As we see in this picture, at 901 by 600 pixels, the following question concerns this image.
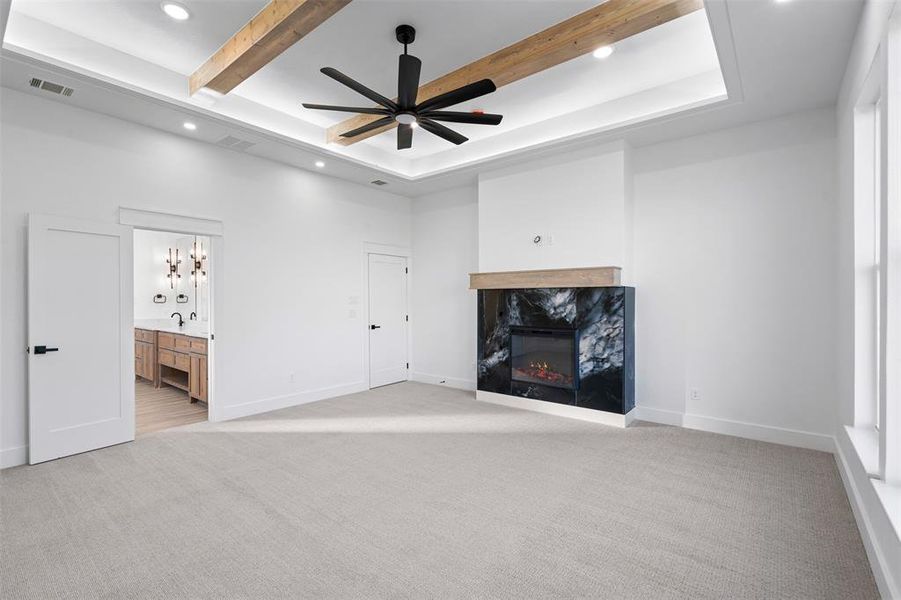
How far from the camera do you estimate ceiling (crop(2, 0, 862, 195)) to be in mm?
2952

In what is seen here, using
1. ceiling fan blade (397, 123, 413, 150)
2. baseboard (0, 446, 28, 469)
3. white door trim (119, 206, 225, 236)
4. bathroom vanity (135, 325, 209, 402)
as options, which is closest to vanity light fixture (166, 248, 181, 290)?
bathroom vanity (135, 325, 209, 402)

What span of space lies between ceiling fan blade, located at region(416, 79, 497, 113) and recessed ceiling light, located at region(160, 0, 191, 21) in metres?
1.74

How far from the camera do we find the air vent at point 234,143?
454cm

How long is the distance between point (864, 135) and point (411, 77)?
296 centimetres

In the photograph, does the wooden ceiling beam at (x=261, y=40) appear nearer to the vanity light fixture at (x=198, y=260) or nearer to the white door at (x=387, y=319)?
the white door at (x=387, y=319)

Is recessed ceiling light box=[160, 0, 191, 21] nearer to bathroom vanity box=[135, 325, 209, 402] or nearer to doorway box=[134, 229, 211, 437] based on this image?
doorway box=[134, 229, 211, 437]

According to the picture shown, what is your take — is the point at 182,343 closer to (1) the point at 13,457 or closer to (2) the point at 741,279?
(1) the point at 13,457

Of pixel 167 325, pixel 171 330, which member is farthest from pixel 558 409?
pixel 167 325

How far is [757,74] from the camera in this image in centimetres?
325

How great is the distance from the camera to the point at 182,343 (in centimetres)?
563

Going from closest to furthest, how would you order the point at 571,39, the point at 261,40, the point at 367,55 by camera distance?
the point at 261,40
the point at 571,39
the point at 367,55

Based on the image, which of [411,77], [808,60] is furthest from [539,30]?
[808,60]

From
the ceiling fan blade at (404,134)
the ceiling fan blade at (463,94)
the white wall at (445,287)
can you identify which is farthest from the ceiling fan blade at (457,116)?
the white wall at (445,287)

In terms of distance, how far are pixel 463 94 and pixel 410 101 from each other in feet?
1.34
